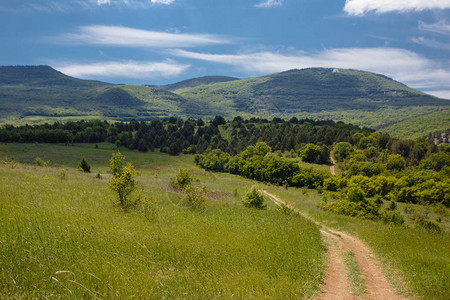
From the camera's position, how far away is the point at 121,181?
14.7 m

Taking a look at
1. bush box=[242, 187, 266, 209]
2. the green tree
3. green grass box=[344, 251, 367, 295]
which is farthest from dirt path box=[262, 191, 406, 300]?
the green tree

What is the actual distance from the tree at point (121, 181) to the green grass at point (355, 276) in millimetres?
10157

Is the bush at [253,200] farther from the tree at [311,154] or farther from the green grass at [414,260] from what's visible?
the tree at [311,154]

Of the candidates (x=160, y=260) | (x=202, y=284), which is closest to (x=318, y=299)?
(x=202, y=284)

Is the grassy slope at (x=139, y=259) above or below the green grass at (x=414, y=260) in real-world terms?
above

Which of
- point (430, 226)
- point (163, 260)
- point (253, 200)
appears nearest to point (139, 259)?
point (163, 260)

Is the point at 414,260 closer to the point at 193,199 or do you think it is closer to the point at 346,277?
the point at 346,277

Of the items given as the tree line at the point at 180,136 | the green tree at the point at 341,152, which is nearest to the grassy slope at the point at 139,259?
the tree line at the point at 180,136

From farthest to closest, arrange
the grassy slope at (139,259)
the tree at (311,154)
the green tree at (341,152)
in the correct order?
the green tree at (341,152)
the tree at (311,154)
the grassy slope at (139,259)

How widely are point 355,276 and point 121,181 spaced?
1135cm

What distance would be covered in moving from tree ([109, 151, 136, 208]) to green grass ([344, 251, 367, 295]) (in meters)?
10.2

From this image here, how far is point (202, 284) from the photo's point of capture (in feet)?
20.0

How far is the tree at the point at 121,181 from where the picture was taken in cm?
1452

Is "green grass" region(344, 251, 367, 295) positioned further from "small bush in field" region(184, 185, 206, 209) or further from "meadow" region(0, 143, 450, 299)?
"small bush in field" region(184, 185, 206, 209)
